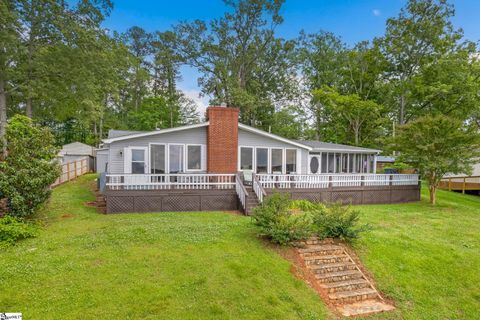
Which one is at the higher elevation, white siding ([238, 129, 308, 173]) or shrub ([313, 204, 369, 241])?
white siding ([238, 129, 308, 173])

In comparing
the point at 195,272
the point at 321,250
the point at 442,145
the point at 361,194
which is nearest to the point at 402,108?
the point at 442,145

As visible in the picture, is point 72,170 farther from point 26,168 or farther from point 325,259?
point 325,259

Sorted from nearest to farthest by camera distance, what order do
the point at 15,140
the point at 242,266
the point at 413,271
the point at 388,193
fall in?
Result: the point at 242,266
the point at 413,271
the point at 15,140
the point at 388,193

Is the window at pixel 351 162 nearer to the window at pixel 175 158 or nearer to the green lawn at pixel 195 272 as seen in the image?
the green lawn at pixel 195 272

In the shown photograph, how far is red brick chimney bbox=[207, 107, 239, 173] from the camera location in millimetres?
12789

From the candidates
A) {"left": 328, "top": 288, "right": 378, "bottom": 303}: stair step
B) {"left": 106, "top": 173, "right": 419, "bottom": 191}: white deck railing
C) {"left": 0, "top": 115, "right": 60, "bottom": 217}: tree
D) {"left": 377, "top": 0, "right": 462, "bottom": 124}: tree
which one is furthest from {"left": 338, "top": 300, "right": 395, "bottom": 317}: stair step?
{"left": 377, "top": 0, "right": 462, "bottom": 124}: tree

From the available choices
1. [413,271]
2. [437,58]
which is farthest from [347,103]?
[413,271]

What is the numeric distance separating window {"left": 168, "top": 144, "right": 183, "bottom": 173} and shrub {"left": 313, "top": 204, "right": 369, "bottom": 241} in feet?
23.2

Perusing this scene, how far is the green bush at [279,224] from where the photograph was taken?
23.7ft

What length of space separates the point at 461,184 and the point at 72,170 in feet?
95.1

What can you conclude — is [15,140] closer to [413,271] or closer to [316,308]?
[316,308]

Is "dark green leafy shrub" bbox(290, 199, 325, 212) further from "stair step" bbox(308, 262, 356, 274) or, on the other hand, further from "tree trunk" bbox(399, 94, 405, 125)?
"tree trunk" bbox(399, 94, 405, 125)

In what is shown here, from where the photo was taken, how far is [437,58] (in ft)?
84.2

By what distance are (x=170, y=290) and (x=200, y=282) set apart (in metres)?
0.59
